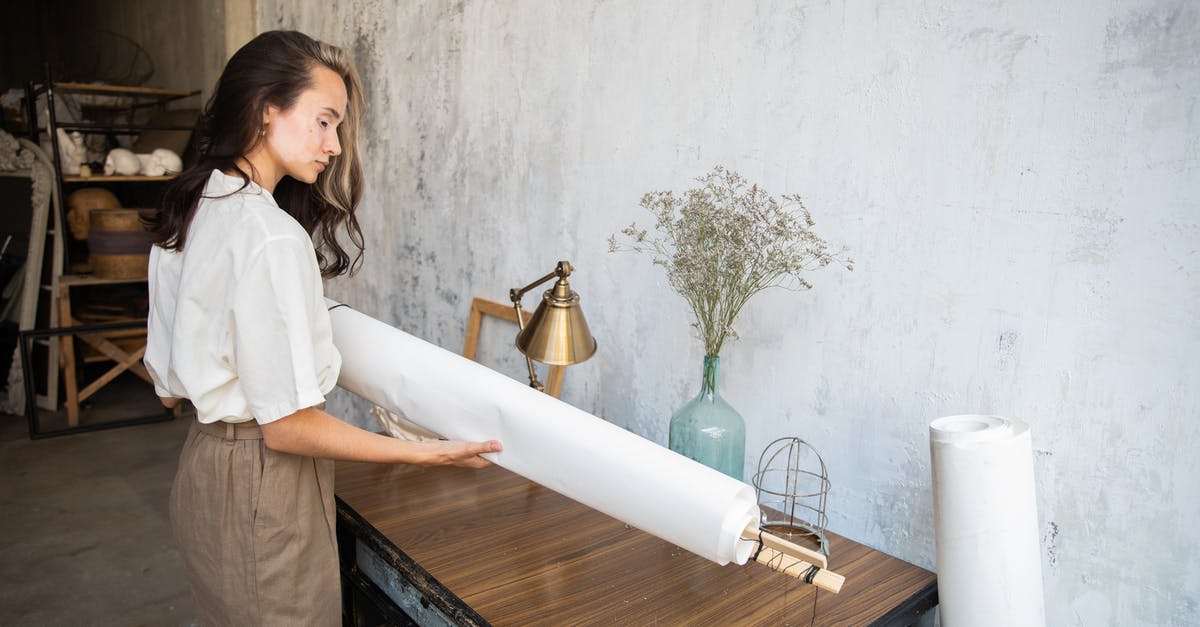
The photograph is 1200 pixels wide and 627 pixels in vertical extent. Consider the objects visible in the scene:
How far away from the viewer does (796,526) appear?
1754mm

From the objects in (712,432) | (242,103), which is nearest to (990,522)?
(712,432)

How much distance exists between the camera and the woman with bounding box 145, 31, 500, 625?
132 cm

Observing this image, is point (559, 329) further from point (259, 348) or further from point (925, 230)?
point (925, 230)

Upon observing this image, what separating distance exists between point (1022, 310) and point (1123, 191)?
252 millimetres

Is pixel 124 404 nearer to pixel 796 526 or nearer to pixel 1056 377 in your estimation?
pixel 796 526

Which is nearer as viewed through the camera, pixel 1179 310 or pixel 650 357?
pixel 1179 310

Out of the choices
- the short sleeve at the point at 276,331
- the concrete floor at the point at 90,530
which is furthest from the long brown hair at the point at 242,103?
the concrete floor at the point at 90,530

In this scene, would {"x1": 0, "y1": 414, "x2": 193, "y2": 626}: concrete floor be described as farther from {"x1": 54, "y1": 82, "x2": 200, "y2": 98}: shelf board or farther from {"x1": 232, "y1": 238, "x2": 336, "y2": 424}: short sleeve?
{"x1": 232, "y1": 238, "x2": 336, "y2": 424}: short sleeve

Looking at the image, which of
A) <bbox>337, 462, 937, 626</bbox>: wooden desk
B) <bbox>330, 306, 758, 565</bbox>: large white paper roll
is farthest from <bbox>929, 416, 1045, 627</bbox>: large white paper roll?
<bbox>330, 306, 758, 565</bbox>: large white paper roll

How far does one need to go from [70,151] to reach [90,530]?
2.42 meters

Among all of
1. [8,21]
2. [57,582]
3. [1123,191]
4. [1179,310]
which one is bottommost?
[57,582]

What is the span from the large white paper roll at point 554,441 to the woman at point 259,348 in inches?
2.9

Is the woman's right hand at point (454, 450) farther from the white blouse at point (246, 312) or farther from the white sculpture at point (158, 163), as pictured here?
the white sculpture at point (158, 163)

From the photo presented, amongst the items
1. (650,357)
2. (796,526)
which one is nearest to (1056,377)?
(796,526)
